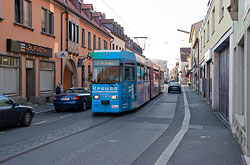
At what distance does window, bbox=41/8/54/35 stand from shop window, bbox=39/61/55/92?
99.7 inches

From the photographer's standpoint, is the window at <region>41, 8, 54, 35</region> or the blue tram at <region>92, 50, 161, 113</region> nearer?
the blue tram at <region>92, 50, 161, 113</region>

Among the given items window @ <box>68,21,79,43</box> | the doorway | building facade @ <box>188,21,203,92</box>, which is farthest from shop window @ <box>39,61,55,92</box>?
building facade @ <box>188,21,203,92</box>

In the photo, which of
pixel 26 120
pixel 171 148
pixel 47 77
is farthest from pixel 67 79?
pixel 171 148

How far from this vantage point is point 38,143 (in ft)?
25.7

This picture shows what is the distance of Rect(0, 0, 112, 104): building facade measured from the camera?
16.8m

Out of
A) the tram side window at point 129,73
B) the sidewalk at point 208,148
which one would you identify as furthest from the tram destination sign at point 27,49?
the sidewalk at point 208,148

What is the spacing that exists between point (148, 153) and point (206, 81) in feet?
54.5

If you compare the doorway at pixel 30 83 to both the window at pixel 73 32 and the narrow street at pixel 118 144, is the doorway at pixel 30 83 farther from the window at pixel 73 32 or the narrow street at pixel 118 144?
the narrow street at pixel 118 144

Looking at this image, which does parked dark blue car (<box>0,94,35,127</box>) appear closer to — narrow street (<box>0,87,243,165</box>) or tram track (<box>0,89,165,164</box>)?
narrow street (<box>0,87,243,165</box>)

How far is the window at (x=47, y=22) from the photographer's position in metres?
21.3

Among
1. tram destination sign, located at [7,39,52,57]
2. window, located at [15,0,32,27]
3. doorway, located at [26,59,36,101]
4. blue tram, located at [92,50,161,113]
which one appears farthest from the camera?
doorway, located at [26,59,36,101]

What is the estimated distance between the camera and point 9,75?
1706cm

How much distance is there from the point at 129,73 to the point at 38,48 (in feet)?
28.1

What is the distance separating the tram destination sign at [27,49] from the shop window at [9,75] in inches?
25.0
